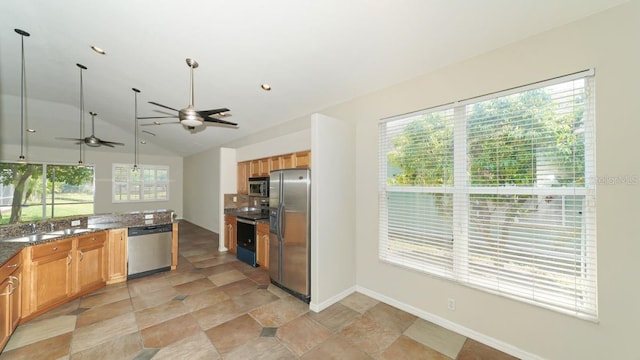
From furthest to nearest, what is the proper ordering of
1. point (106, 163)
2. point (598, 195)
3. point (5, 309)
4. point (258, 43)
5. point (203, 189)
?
point (106, 163) → point (203, 189) → point (258, 43) → point (5, 309) → point (598, 195)

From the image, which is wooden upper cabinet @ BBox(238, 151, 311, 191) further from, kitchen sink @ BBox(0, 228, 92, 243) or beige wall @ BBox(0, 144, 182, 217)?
beige wall @ BBox(0, 144, 182, 217)

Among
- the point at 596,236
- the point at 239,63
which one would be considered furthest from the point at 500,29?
the point at 239,63

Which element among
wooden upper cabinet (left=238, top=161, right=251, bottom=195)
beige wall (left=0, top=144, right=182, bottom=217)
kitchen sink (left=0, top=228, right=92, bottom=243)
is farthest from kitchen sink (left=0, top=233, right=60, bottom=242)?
beige wall (left=0, top=144, right=182, bottom=217)

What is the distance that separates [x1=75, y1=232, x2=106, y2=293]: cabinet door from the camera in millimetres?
3268

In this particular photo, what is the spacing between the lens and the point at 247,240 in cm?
476

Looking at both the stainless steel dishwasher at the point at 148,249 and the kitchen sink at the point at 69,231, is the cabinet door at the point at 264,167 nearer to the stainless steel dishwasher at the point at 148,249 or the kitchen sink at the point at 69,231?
the stainless steel dishwasher at the point at 148,249

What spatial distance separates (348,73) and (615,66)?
7.88ft

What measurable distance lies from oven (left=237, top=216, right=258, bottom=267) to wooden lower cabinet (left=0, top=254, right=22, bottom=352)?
288 cm

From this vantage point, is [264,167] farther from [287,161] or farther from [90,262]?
[90,262]

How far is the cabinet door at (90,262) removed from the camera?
3268 mm

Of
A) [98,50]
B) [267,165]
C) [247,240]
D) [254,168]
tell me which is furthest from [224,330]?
[98,50]

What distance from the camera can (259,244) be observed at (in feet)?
14.5

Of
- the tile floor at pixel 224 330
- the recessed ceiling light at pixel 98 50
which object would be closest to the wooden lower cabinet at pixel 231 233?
the tile floor at pixel 224 330

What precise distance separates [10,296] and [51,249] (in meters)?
0.70
